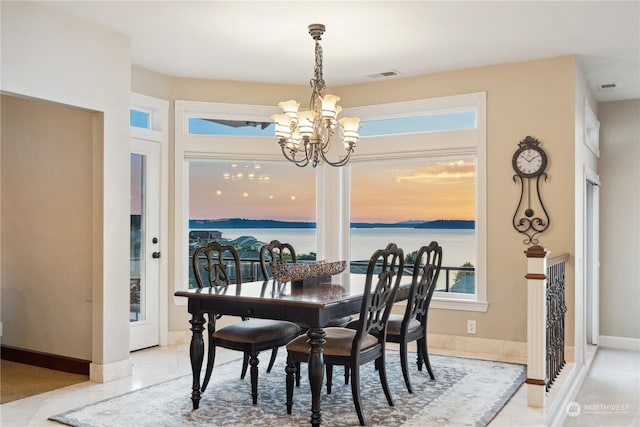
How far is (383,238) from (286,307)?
9.82 ft

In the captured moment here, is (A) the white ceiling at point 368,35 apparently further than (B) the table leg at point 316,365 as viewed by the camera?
Yes

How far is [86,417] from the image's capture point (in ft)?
11.6

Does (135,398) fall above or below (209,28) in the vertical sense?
below

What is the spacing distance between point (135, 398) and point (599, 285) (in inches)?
202

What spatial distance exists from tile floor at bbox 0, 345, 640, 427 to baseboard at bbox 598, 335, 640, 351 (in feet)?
2.33

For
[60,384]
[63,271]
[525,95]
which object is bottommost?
[60,384]

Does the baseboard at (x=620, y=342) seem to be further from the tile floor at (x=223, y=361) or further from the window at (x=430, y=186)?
the window at (x=430, y=186)

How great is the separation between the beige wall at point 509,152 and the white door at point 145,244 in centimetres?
30

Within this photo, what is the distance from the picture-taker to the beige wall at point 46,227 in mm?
4531

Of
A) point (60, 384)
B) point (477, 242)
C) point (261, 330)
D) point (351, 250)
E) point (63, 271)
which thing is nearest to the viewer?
point (261, 330)

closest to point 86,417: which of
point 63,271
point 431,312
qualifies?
point 63,271

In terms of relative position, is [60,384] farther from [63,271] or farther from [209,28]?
[209,28]

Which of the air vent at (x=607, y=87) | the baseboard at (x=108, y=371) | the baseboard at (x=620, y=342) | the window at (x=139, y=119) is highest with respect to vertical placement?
the air vent at (x=607, y=87)

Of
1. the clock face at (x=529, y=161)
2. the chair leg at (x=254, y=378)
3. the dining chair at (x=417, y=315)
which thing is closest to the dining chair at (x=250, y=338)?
the chair leg at (x=254, y=378)
